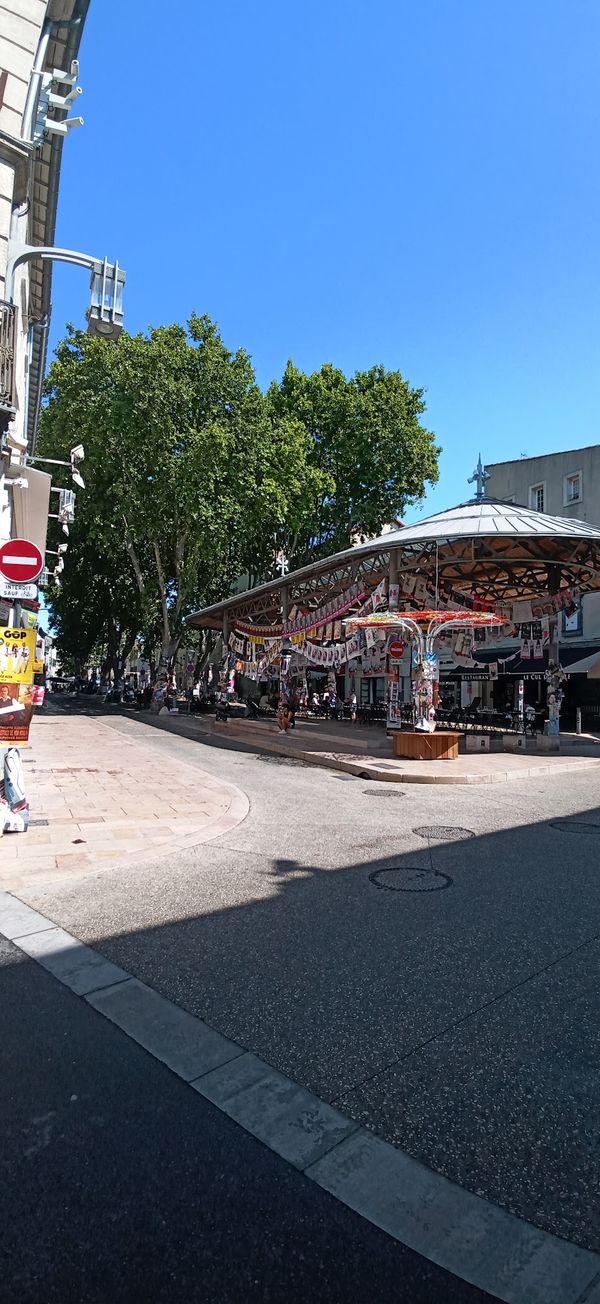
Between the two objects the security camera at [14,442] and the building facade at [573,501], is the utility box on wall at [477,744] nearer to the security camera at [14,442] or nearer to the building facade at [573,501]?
the building facade at [573,501]

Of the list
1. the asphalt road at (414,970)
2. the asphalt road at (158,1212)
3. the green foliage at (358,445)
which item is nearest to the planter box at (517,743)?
the asphalt road at (414,970)

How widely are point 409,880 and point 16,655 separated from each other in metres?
4.81

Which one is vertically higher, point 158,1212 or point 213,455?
point 213,455

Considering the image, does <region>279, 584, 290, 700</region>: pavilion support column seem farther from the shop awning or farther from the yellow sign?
the yellow sign

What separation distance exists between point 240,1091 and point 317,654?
18.4m

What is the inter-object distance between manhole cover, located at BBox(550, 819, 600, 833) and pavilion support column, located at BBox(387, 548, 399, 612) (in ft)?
33.6

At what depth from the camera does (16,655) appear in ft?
24.2

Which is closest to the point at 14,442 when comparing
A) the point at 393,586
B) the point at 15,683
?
the point at 15,683

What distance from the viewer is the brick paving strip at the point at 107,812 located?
21.0ft

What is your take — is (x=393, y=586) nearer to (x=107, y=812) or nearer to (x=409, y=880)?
(x=107, y=812)

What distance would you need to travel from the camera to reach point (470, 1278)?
1.97 m

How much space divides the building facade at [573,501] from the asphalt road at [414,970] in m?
19.9

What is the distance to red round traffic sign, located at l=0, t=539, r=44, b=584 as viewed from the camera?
298 inches

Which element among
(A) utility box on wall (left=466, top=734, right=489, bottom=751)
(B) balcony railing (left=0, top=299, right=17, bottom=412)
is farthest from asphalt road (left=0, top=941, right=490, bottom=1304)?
(A) utility box on wall (left=466, top=734, right=489, bottom=751)
